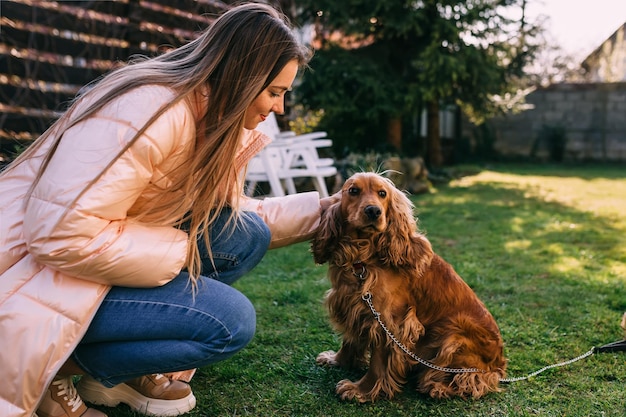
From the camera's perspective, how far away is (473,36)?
30.4ft

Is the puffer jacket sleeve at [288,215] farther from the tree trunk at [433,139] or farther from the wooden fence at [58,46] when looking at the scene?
the tree trunk at [433,139]

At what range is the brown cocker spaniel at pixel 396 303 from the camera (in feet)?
8.02

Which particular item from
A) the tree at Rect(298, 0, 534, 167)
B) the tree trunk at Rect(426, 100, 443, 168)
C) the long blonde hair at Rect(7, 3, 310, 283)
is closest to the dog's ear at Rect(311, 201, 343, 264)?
the long blonde hair at Rect(7, 3, 310, 283)

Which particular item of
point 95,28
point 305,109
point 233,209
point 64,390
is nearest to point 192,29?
point 95,28

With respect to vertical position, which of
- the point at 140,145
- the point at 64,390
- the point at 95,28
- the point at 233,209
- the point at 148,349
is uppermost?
the point at 95,28

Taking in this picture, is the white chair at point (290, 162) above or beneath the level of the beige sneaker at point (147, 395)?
above

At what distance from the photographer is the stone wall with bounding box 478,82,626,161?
1433 cm

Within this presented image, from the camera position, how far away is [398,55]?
32.7 ft

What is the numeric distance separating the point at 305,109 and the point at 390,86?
57.5 inches

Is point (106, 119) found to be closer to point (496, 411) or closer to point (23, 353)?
point (23, 353)

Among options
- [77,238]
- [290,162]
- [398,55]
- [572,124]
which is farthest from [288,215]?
[572,124]

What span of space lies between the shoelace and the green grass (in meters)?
0.22

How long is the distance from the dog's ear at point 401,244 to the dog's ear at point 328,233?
0.20 metres

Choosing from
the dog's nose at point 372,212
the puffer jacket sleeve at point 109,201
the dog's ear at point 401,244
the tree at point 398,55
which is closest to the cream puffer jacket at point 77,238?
the puffer jacket sleeve at point 109,201
